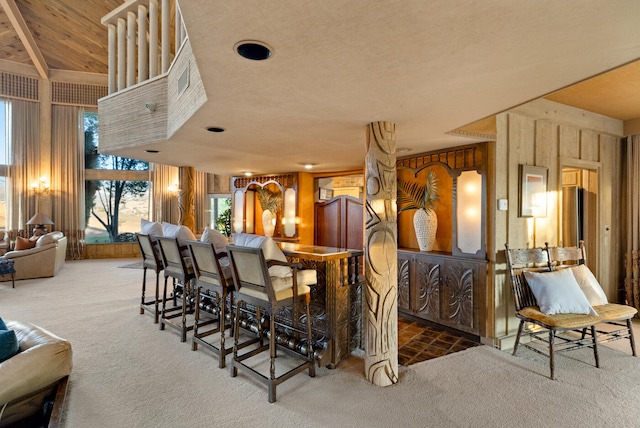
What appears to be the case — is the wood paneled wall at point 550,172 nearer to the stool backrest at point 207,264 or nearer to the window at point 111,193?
the stool backrest at point 207,264

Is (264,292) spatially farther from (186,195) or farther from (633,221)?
(633,221)

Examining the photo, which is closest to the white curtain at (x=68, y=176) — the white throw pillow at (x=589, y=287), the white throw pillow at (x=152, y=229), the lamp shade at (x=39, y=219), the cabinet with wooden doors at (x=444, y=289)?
the lamp shade at (x=39, y=219)

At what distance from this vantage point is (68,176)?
934 cm

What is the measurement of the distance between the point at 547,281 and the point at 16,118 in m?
12.0

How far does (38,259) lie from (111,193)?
152 inches

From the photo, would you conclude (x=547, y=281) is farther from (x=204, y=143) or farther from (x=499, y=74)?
(x=204, y=143)

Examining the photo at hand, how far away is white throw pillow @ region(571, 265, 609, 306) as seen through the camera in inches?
130

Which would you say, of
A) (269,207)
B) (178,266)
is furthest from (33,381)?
(269,207)

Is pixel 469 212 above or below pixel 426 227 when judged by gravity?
above

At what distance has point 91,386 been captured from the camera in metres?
2.60

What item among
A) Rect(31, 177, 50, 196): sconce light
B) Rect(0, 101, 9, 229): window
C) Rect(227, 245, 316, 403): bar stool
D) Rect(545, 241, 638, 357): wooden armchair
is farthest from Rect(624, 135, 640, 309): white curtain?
Rect(0, 101, 9, 229): window

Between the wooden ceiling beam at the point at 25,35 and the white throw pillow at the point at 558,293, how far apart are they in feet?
32.5

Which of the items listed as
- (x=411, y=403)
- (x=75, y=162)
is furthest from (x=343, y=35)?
(x=75, y=162)

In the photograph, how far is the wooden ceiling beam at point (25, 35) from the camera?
21.3ft
